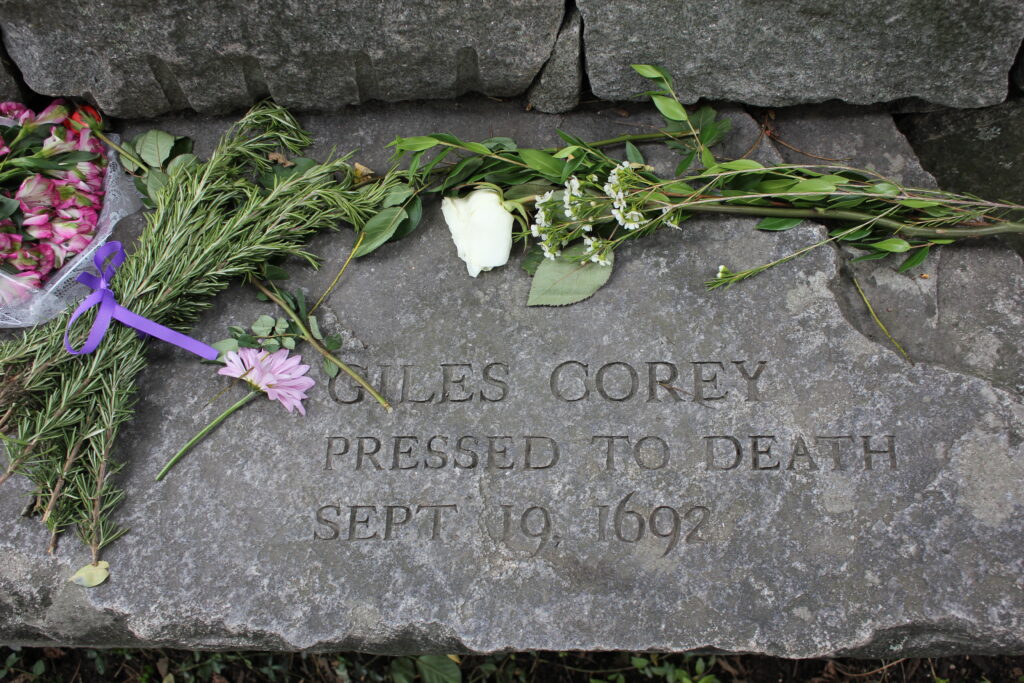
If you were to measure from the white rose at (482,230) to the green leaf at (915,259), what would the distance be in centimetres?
102

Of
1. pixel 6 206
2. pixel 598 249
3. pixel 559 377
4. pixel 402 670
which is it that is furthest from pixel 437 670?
pixel 6 206

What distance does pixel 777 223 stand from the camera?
195 cm

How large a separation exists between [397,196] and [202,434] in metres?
0.80

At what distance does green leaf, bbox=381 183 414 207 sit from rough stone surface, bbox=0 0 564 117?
30cm

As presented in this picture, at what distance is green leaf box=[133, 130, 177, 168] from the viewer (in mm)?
2113

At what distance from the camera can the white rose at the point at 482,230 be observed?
1.94 metres

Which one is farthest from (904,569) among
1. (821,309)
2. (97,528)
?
(97,528)

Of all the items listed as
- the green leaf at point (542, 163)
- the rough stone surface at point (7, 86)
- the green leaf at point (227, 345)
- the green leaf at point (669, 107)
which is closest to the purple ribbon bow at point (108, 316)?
the green leaf at point (227, 345)

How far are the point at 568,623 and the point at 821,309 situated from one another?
3.28 feet

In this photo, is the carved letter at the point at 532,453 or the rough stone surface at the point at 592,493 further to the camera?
the carved letter at the point at 532,453

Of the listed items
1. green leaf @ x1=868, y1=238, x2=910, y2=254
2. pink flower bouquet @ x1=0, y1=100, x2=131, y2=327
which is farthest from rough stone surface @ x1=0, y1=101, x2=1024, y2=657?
pink flower bouquet @ x1=0, y1=100, x2=131, y2=327

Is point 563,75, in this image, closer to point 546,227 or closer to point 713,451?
point 546,227

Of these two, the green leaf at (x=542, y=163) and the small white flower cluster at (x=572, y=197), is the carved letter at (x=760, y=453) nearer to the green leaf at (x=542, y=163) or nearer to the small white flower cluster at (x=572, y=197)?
the small white flower cluster at (x=572, y=197)

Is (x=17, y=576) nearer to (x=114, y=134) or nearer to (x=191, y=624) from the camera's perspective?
(x=191, y=624)
